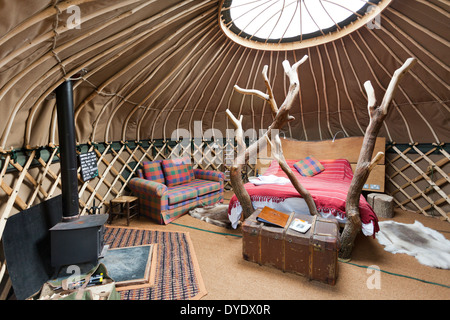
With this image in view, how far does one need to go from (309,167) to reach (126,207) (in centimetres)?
276

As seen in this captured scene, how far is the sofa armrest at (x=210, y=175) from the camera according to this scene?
373 centimetres

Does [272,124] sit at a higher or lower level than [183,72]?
Result: lower

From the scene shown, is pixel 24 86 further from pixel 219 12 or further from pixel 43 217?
pixel 219 12

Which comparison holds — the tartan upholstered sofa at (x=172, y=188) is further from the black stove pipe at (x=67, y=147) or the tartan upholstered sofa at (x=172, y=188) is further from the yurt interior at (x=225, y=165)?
the black stove pipe at (x=67, y=147)

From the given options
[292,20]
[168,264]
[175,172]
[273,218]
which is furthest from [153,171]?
[292,20]

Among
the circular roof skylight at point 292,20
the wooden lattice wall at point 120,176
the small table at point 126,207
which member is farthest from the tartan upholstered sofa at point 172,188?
the circular roof skylight at point 292,20

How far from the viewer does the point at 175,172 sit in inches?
139

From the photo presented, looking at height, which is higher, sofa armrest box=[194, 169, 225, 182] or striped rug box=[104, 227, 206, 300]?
sofa armrest box=[194, 169, 225, 182]

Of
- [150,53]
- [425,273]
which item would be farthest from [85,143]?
[425,273]

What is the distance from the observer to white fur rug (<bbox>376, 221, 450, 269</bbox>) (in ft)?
6.50

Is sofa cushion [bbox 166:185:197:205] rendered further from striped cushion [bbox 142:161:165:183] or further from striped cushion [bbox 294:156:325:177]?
striped cushion [bbox 294:156:325:177]

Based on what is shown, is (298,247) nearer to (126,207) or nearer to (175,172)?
(126,207)

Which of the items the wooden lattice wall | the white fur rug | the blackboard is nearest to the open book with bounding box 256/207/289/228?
the wooden lattice wall

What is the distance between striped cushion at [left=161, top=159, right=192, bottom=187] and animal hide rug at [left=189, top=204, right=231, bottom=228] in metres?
0.58
